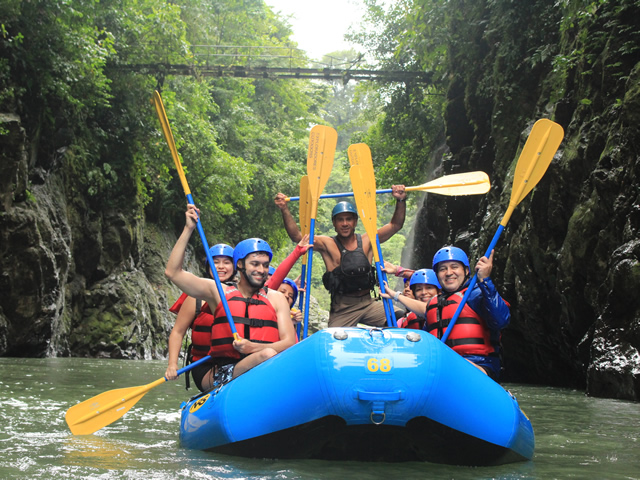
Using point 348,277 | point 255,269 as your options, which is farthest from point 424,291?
point 255,269

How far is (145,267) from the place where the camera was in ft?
63.1

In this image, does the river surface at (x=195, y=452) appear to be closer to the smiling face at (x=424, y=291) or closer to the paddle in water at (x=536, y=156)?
the smiling face at (x=424, y=291)

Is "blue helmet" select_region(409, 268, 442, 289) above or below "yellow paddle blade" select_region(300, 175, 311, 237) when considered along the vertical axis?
below

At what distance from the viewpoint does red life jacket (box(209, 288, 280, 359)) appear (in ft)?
14.5

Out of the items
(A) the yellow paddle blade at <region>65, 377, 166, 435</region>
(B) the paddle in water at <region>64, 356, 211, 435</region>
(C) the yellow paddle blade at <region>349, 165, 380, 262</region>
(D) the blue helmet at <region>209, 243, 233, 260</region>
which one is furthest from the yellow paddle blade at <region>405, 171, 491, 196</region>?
(A) the yellow paddle blade at <region>65, 377, 166, 435</region>

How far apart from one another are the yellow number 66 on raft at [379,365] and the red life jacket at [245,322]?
1195 mm

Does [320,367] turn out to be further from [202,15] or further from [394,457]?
[202,15]

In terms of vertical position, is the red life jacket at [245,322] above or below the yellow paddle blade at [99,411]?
above

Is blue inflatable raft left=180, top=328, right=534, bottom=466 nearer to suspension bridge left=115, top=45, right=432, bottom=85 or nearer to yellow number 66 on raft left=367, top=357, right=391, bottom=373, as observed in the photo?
yellow number 66 on raft left=367, top=357, right=391, bottom=373

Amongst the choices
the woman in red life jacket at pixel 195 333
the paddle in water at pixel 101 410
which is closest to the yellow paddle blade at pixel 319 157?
the woman in red life jacket at pixel 195 333

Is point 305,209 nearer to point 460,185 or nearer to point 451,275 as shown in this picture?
point 460,185

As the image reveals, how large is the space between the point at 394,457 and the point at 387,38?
754 inches

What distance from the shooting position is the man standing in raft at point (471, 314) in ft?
14.7

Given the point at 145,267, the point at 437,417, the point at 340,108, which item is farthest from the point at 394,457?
the point at 340,108
